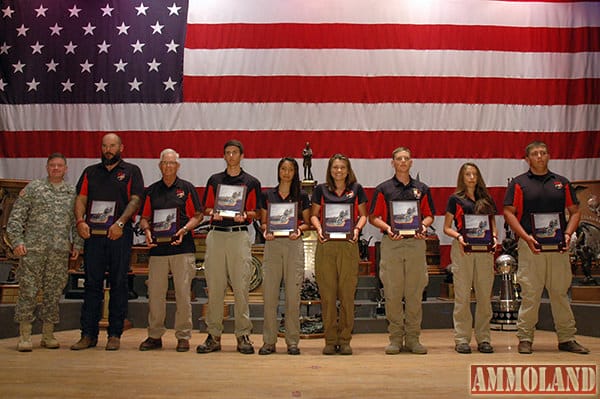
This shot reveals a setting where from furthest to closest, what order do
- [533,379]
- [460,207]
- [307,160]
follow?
[307,160] < [460,207] < [533,379]

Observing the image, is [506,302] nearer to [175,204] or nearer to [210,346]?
[210,346]

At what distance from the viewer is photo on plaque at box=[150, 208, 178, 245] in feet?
16.7

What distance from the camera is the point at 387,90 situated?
836 centimetres

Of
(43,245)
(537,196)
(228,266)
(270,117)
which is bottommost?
(228,266)

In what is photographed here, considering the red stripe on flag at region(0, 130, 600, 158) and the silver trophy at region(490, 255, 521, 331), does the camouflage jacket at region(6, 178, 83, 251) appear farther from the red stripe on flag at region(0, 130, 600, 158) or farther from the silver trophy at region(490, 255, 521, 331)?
the silver trophy at region(490, 255, 521, 331)

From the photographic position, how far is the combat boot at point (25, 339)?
5.03 m

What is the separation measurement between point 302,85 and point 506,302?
3789mm

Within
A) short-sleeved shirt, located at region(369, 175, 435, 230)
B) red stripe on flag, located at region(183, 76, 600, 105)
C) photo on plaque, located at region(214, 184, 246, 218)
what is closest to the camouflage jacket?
photo on plaque, located at region(214, 184, 246, 218)

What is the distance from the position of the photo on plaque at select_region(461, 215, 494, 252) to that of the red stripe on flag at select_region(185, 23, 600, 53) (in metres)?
3.99

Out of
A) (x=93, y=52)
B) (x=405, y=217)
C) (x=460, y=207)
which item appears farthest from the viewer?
(x=93, y=52)

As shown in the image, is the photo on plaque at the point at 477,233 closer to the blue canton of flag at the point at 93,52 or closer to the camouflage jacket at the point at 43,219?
the camouflage jacket at the point at 43,219

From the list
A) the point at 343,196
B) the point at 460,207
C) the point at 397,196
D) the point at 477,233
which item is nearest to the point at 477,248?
the point at 477,233

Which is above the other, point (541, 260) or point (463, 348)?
point (541, 260)

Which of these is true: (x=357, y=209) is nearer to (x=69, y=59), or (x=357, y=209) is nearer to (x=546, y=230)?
(x=546, y=230)
